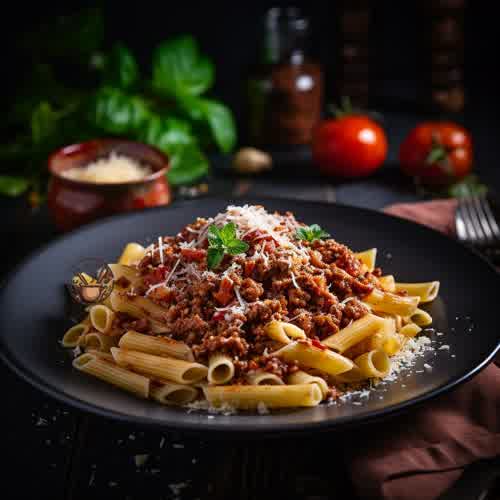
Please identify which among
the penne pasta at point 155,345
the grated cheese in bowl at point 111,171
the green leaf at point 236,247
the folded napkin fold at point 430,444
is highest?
the green leaf at point 236,247

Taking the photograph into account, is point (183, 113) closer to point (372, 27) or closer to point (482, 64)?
point (372, 27)

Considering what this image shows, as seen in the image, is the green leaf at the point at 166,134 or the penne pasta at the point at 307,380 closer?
the penne pasta at the point at 307,380

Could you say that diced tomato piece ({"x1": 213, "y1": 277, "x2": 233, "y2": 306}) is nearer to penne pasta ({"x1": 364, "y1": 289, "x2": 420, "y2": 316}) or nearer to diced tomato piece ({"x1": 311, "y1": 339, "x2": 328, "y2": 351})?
diced tomato piece ({"x1": 311, "y1": 339, "x2": 328, "y2": 351})

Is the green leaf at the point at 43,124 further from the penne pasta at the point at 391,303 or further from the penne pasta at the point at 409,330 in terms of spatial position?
the penne pasta at the point at 409,330

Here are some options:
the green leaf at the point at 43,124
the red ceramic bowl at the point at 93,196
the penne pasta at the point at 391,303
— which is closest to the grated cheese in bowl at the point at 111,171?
the red ceramic bowl at the point at 93,196

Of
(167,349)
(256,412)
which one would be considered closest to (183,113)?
(167,349)

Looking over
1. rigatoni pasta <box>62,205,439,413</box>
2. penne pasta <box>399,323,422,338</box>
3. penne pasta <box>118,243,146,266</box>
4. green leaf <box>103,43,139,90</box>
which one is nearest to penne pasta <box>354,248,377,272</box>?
rigatoni pasta <box>62,205,439,413</box>
